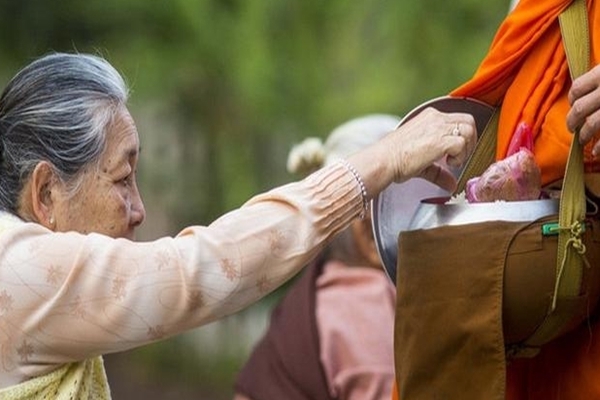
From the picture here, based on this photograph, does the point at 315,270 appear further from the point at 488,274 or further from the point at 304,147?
the point at 488,274

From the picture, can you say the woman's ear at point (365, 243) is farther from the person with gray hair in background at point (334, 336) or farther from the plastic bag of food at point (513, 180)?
the plastic bag of food at point (513, 180)

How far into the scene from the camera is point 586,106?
252cm

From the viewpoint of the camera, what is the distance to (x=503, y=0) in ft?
23.0

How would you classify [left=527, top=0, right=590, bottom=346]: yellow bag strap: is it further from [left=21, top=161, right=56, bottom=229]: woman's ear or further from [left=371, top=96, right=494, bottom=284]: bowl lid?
[left=21, top=161, right=56, bottom=229]: woman's ear

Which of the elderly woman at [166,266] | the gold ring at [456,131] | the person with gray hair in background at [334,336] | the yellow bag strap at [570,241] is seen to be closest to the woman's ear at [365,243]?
the person with gray hair in background at [334,336]

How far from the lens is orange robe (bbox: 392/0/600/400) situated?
266 cm

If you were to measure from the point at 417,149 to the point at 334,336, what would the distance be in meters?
2.06

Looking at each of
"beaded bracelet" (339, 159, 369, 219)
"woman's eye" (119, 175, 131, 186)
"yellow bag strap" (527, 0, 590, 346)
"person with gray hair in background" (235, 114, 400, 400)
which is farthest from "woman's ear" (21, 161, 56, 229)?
"person with gray hair in background" (235, 114, 400, 400)

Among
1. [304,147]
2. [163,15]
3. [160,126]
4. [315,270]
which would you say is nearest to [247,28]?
[163,15]

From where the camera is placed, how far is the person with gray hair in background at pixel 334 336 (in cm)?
471

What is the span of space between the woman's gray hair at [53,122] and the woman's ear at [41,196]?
0.5 inches

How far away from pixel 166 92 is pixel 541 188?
509 cm

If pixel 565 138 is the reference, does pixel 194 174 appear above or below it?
below

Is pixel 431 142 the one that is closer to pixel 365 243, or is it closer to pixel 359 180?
pixel 359 180
